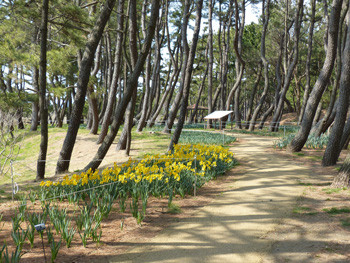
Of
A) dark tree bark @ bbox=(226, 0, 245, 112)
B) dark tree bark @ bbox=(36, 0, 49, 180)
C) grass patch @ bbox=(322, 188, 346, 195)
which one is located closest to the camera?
grass patch @ bbox=(322, 188, 346, 195)

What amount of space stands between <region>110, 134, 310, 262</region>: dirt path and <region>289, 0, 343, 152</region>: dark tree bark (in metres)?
3.45

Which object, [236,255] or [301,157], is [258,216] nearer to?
[236,255]

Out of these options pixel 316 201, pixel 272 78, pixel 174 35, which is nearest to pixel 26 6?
pixel 316 201

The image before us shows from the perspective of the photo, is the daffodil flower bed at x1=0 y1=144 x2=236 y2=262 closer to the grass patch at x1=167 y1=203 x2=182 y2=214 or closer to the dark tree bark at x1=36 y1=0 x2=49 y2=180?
the grass patch at x1=167 y1=203 x2=182 y2=214

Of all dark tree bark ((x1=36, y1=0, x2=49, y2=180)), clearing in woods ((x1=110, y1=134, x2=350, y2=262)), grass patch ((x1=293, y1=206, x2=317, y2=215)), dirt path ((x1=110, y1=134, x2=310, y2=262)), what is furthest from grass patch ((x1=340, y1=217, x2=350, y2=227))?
dark tree bark ((x1=36, y1=0, x2=49, y2=180))

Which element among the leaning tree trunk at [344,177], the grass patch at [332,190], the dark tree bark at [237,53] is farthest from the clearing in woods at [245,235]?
the dark tree bark at [237,53]

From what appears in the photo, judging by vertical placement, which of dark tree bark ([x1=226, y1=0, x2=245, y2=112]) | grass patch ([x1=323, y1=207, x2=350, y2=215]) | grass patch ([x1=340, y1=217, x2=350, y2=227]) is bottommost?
grass patch ([x1=340, y1=217, x2=350, y2=227])

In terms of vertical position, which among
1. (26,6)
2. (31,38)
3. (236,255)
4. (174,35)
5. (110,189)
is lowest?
(236,255)

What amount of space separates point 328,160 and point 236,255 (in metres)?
5.92

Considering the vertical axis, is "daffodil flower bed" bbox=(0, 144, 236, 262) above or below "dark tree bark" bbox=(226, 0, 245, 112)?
below

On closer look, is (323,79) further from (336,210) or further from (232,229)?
(232,229)

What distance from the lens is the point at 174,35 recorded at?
25750 millimetres

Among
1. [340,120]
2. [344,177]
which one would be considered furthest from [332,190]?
[340,120]

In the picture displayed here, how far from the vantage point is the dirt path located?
3.18m
